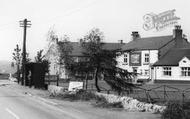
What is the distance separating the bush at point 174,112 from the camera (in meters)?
14.4

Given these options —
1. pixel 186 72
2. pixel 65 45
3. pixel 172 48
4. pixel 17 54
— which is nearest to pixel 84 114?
pixel 65 45

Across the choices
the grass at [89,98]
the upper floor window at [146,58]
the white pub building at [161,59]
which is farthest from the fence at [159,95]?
the upper floor window at [146,58]

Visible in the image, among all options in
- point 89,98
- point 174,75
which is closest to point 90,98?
point 89,98

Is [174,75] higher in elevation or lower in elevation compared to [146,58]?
lower

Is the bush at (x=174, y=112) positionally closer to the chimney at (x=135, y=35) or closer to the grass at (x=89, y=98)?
the grass at (x=89, y=98)

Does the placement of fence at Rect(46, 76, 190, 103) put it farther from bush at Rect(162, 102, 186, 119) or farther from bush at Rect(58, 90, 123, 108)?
bush at Rect(162, 102, 186, 119)

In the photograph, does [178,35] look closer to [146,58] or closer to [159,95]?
[146,58]

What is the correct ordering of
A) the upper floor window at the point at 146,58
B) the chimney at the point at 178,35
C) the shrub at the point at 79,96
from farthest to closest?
the upper floor window at the point at 146,58, the chimney at the point at 178,35, the shrub at the point at 79,96

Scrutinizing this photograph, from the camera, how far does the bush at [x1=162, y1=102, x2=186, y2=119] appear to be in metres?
14.4

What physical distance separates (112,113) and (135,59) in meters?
55.7

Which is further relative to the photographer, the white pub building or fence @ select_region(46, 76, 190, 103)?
the white pub building

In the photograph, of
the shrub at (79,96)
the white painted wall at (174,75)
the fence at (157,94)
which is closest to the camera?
the fence at (157,94)

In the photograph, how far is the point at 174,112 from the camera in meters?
14.5

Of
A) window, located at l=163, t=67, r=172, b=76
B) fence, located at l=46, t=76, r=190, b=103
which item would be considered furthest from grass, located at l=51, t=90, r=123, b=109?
window, located at l=163, t=67, r=172, b=76
